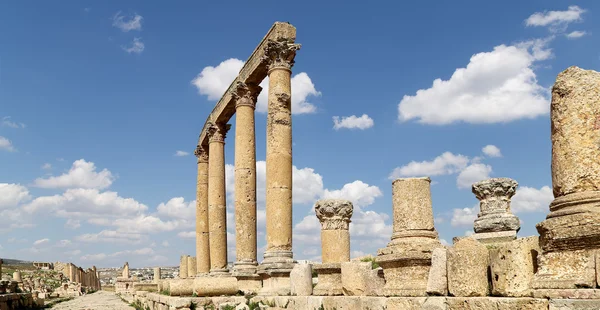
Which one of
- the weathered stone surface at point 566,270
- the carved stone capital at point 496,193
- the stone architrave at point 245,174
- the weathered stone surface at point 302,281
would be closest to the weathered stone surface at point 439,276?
the weathered stone surface at point 566,270

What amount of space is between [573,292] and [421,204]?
430 centimetres

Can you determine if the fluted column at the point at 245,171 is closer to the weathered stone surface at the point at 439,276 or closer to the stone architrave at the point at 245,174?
the stone architrave at the point at 245,174

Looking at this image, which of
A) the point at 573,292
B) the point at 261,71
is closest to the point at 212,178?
the point at 261,71

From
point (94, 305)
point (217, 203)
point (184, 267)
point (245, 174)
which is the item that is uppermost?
point (245, 174)

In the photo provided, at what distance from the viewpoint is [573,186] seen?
6938 mm

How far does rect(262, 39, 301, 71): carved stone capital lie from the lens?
1880cm

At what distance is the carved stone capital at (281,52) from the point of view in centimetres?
1880

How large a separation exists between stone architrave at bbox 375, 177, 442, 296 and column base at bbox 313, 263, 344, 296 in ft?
6.24

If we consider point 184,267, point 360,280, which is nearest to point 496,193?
point 360,280

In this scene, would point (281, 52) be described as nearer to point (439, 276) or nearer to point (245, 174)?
point (245, 174)

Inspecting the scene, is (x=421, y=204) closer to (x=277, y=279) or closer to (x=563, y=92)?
(x=563, y=92)

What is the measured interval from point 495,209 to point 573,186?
11.4 m

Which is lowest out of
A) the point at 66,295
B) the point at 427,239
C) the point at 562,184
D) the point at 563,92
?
the point at 66,295

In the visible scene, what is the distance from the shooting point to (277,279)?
1745cm
